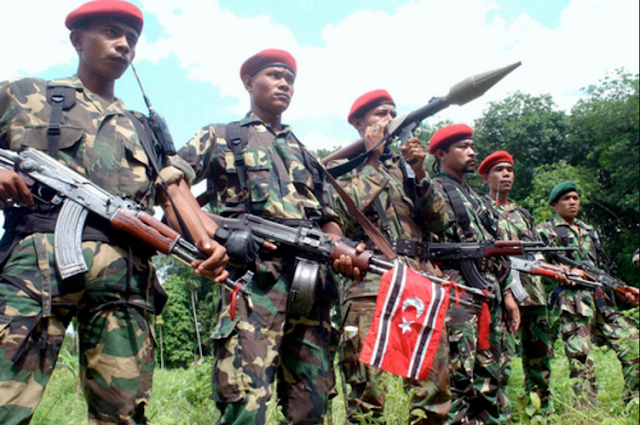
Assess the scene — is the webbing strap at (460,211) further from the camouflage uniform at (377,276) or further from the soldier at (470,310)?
the camouflage uniform at (377,276)

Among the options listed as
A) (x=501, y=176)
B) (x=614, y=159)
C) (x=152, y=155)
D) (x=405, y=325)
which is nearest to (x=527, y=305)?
(x=501, y=176)

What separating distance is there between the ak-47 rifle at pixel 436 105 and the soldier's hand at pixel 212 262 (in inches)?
74.8

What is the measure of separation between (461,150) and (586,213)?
23.1 m

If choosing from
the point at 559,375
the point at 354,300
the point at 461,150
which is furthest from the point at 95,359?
the point at 559,375

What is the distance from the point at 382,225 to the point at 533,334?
326cm

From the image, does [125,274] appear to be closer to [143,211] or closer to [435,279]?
[143,211]

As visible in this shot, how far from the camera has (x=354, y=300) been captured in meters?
4.28

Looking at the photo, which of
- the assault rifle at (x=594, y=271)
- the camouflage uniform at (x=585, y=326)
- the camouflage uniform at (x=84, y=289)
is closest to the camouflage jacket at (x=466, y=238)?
the camouflage uniform at (x=585, y=326)

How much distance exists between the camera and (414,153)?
4.36 m

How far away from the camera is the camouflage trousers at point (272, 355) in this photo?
3.10m

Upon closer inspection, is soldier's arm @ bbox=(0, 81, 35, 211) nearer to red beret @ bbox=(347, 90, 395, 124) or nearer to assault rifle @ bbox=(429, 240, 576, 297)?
red beret @ bbox=(347, 90, 395, 124)

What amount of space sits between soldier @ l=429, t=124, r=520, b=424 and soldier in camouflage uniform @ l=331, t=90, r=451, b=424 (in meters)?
0.55

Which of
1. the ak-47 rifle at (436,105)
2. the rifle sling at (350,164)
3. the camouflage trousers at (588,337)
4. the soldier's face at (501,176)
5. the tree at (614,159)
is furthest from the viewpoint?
the tree at (614,159)

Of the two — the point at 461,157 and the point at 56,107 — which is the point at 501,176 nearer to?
the point at 461,157
